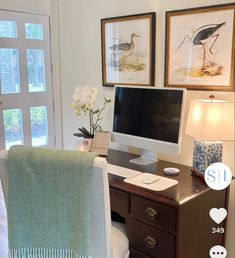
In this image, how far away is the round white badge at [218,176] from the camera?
1657 mm

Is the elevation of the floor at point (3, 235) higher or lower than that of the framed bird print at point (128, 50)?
lower

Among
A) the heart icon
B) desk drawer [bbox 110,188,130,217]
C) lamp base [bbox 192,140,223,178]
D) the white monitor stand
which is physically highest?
lamp base [bbox 192,140,223,178]

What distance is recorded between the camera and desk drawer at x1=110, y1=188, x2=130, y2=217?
1.63 m

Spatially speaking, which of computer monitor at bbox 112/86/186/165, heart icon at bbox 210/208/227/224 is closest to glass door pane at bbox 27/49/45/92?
computer monitor at bbox 112/86/186/165

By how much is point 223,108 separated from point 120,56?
0.96 meters

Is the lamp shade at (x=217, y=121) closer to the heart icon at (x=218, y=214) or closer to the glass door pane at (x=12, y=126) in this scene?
the heart icon at (x=218, y=214)

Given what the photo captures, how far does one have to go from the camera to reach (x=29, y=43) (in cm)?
316

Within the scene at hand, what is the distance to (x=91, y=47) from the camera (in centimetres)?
253

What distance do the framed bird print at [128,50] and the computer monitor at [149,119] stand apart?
23 centimetres

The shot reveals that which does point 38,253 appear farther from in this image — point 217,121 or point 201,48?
point 201,48

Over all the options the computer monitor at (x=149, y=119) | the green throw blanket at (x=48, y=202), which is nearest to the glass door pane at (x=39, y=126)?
the computer monitor at (x=149, y=119)

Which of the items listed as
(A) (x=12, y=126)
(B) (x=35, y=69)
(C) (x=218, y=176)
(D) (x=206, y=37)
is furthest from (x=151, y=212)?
(B) (x=35, y=69)

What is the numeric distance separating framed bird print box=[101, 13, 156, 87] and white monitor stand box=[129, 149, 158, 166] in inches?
18.8

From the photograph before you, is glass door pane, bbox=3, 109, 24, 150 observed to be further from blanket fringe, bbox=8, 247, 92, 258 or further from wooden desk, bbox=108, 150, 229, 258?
blanket fringe, bbox=8, 247, 92, 258
